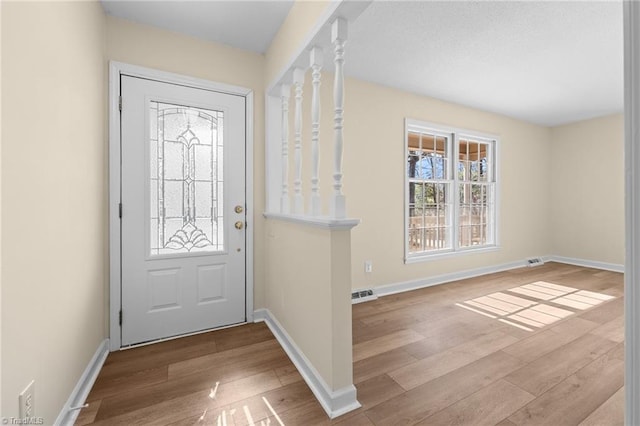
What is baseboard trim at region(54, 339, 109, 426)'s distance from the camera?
1463 mm

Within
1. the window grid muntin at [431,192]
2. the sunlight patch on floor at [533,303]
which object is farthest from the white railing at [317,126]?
→ the sunlight patch on floor at [533,303]

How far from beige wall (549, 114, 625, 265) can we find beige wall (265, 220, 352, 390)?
5.63 metres

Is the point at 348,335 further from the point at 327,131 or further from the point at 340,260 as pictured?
the point at 327,131

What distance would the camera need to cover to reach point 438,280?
3.90 m

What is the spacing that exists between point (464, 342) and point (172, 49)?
3490mm

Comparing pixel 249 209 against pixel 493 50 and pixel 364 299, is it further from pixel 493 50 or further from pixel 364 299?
pixel 493 50

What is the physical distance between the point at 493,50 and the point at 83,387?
416 cm

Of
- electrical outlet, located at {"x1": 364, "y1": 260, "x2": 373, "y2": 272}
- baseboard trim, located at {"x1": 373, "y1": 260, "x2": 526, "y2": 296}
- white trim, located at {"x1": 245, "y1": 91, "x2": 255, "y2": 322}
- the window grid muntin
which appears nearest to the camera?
white trim, located at {"x1": 245, "y1": 91, "x2": 255, "y2": 322}

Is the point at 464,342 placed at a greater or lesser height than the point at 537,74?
lesser

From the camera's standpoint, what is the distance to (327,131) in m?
3.12

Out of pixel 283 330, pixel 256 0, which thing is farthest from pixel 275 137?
pixel 283 330

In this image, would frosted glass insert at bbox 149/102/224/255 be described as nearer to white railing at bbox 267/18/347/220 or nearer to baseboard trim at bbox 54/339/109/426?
white railing at bbox 267/18/347/220

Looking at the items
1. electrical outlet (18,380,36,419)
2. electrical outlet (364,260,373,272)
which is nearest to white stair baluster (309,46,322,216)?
electrical outlet (18,380,36,419)

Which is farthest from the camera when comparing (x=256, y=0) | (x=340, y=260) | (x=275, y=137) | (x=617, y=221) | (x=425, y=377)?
(x=617, y=221)
